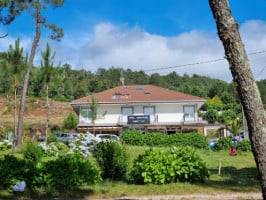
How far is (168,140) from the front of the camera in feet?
90.1

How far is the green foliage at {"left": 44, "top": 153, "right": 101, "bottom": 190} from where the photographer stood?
33.7ft

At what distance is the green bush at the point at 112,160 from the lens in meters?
11.9

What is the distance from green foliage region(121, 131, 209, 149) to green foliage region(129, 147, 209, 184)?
15.5m

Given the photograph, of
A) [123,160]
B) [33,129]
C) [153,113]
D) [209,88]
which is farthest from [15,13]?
[209,88]

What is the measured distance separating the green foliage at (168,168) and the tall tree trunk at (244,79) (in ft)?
25.8

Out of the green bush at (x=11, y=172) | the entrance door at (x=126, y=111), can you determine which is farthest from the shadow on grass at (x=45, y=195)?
the entrance door at (x=126, y=111)

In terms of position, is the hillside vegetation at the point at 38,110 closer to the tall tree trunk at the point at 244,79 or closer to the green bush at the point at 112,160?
the green bush at the point at 112,160

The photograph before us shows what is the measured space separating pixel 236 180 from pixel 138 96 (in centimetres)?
3232

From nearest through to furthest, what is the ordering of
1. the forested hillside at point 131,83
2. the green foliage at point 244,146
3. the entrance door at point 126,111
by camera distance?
1. the green foliage at point 244,146
2. the entrance door at point 126,111
3. the forested hillside at point 131,83

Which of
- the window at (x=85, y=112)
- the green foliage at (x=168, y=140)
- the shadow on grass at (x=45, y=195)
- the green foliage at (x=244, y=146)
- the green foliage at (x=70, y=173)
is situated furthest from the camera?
the window at (x=85, y=112)

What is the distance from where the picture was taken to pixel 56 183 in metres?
10.3

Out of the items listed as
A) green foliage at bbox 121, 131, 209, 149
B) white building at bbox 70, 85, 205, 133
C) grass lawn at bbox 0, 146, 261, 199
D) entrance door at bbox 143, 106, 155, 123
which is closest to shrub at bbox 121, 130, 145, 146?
A: green foliage at bbox 121, 131, 209, 149

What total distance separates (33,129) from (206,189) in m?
38.0

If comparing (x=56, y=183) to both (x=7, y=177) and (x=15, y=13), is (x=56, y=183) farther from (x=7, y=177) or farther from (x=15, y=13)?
(x=15, y=13)
